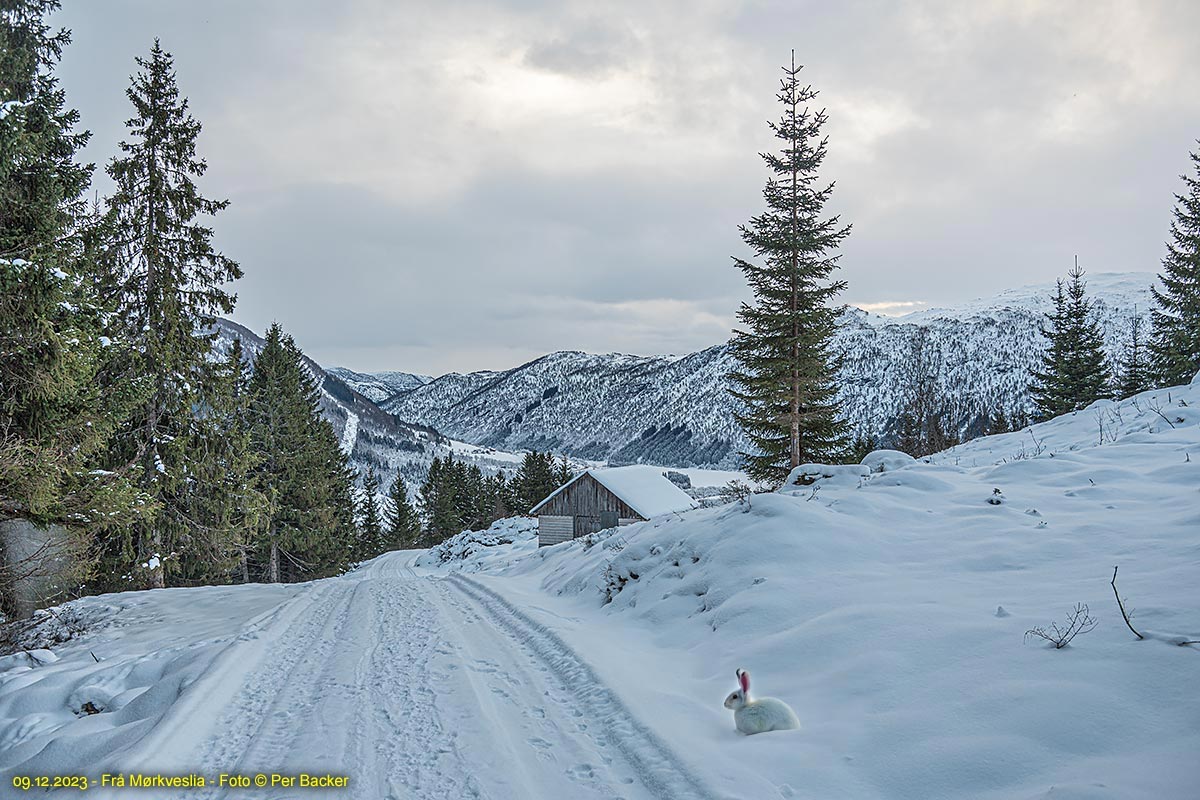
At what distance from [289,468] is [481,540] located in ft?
44.7

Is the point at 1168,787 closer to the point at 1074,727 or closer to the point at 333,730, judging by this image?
the point at 1074,727

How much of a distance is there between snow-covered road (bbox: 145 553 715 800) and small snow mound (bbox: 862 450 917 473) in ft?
23.5

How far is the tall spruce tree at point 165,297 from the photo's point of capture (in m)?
15.6

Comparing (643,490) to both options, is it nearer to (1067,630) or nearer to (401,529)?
(1067,630)

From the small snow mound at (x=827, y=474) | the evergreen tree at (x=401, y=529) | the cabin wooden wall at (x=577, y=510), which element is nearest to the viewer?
the small snow mound at (x=827, y=474)

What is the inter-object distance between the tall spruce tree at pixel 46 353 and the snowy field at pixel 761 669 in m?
2.30

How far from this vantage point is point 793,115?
71.9 feet

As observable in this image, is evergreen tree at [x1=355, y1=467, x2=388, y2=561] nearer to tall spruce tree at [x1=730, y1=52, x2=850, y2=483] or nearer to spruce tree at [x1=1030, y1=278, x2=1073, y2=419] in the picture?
tall spruce tree at [x1=730, y1=52, x2=850, y2=483]

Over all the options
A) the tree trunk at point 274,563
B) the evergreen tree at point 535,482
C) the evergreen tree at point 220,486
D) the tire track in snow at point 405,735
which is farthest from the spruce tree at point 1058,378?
the tree trunk at point 274,563

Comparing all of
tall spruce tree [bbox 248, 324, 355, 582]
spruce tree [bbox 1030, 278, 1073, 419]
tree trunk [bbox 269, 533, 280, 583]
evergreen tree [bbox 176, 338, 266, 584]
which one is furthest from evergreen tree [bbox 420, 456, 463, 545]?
spruce tree [bbox 1030, 278, 1073, 419]

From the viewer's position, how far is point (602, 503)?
1380 inches

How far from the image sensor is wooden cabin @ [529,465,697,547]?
34094 mm

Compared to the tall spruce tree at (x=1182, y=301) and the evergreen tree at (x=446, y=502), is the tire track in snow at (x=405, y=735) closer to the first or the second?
the tall spruce tree at (x=1182, y=301)

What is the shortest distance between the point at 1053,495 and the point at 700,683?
5.95 metres
